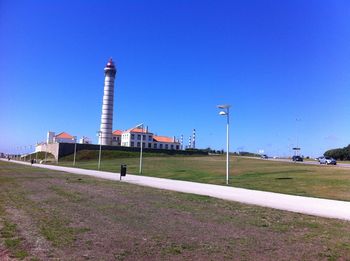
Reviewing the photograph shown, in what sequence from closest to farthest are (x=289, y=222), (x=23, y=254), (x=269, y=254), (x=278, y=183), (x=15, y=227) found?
(x=23, y=254), (x=269, y=254), (x=15, y=227), (x=289, y=222), (x=278, y=183)

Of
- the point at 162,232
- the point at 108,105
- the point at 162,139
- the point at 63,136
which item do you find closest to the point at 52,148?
the point at 108,105

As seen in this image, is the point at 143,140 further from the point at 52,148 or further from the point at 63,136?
the point at 52,148

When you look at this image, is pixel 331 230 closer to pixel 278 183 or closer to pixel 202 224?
pixel 202 224

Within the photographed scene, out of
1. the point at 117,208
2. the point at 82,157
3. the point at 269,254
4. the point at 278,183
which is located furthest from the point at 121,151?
the point at 269,254

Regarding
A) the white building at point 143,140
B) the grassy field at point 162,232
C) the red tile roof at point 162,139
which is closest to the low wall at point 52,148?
the white building at point 143,140

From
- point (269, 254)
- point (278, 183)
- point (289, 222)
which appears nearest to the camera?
point (269, 254)

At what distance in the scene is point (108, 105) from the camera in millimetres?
130250

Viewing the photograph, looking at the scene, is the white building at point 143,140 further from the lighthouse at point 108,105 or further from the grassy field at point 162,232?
the grassy field at point 162,232

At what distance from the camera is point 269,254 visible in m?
8.20

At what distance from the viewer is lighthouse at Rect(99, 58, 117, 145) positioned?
5063 inches

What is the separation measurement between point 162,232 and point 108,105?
122 m

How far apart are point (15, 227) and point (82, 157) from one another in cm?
9204

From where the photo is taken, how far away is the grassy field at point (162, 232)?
8031 millimetres

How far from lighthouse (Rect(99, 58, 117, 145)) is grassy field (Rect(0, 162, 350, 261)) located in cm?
11346
